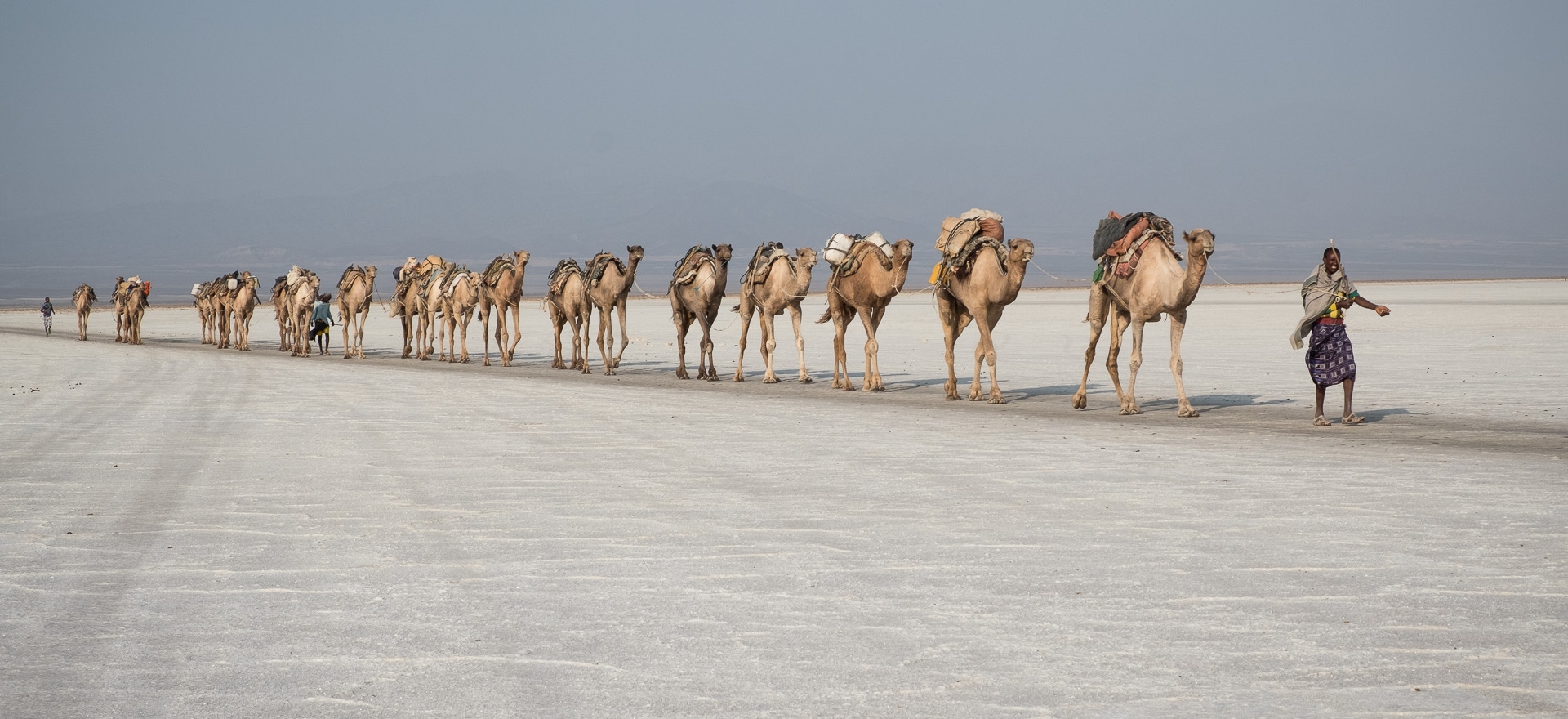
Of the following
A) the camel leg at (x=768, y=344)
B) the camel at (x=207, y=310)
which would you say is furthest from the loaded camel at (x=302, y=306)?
the camel leg at (x=768, y=344)

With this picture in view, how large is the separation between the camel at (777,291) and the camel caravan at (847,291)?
23 millimetres

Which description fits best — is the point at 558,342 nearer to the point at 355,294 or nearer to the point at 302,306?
the point at 355,294

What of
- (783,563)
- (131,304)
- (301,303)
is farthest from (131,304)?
(783,563)

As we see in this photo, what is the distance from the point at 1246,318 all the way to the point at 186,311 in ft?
187

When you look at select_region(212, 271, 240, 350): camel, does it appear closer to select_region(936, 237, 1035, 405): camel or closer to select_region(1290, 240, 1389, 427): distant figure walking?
select_region(936, 237, 1035, 405): camel

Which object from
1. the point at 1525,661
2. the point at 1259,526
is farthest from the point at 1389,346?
the point at 1525,661

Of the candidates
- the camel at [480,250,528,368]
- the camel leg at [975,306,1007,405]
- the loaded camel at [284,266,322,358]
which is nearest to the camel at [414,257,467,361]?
the camel at [480,250,528,368]

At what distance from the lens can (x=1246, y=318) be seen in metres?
38.9

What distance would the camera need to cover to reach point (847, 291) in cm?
1881

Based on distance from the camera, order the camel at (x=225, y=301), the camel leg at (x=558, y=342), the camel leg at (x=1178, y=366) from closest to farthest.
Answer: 1. the camel leg at (x=1178, y=366)
2. the camel leg at (x=558, y=342)
3. the camel at (x=225, y=301)

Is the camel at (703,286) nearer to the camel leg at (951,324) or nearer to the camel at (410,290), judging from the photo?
the camel leg at (951,324)

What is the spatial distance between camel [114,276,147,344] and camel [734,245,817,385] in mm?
24706

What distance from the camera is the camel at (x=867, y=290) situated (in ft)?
60.1

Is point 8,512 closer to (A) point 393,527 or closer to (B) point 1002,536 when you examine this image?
(A) point 393,527
